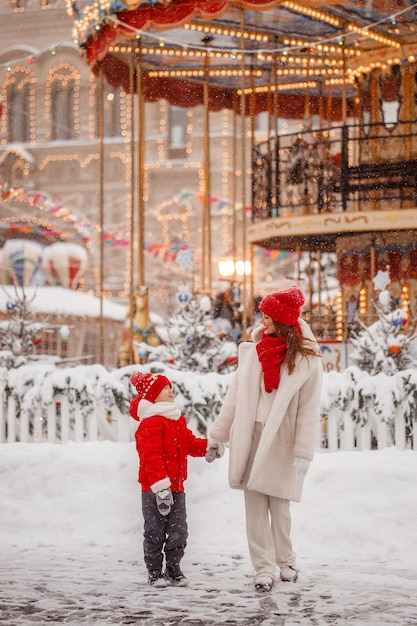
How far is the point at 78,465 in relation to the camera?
33.0 ft

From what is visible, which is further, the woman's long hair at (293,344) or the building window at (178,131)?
the building window at (178,131)

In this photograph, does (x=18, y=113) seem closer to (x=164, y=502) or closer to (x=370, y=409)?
(x=370, y=409)

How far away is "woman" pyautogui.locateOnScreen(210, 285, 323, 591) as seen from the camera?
6688mm

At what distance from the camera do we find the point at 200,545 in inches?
326

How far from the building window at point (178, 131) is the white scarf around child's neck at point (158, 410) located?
38.8m

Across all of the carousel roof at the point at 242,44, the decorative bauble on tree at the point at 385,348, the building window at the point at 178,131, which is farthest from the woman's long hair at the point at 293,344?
the building window at the point at 178,131

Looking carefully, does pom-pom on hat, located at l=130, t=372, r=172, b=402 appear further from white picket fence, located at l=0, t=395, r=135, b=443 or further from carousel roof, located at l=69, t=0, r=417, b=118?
carousel roof, located at l=69, t=0, r=417, b=118

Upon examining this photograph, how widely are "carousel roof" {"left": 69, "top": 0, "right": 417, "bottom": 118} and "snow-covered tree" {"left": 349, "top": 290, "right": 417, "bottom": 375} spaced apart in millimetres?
4137

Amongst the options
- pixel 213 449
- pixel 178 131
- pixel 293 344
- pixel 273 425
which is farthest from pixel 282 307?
pixel 178 131

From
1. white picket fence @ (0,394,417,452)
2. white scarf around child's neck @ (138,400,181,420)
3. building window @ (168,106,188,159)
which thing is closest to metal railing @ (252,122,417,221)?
white picket fence @ (0,394,417,452)

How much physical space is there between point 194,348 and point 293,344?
21.2 feet

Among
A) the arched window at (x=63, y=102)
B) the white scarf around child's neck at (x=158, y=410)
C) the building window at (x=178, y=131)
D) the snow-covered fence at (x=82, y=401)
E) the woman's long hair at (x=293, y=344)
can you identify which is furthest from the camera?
the arched window at (x=63, y=102)

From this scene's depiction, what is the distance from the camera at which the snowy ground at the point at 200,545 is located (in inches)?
242

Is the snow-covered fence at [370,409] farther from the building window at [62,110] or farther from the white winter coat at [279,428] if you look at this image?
the building window at [62,110]
